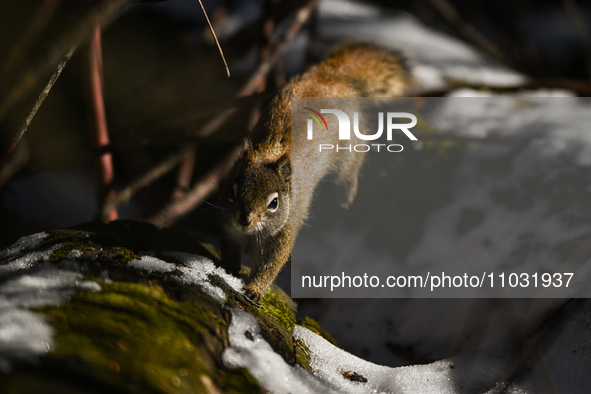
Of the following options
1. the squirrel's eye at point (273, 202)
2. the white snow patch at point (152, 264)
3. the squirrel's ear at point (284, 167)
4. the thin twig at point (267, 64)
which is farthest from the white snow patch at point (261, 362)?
the thin twig at point (267, 64)

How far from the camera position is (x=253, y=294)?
1553 mm

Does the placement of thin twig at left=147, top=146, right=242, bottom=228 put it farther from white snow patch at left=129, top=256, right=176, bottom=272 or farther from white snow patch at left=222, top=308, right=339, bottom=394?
white snow patch at left=222, top=308, right=339, bottom=394

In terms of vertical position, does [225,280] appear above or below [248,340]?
below

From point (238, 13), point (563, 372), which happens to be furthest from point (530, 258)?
point (238, 13)

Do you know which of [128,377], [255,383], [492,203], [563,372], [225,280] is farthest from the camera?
[492,203]

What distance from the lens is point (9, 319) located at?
0.86 m

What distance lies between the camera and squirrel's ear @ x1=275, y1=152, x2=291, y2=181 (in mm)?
1934

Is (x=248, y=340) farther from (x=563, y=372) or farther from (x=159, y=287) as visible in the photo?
(x=563, y=372)

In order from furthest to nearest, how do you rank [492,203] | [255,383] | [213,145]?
[213,145] < [492,203] < [255,383]

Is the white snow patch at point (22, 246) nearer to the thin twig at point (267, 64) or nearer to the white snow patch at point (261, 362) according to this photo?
the white snow patch at point (261, 362)

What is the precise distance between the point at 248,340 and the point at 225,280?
1.27ft

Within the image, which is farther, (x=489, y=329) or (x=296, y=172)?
(x=296, y=172)

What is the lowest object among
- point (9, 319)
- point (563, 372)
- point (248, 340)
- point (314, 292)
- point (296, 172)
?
point (314, 292)

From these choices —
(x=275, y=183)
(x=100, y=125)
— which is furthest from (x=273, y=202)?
(x=100, y=125)
